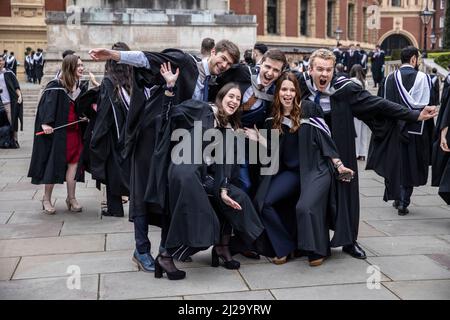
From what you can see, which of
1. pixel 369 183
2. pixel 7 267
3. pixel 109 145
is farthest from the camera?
pixel 369 183

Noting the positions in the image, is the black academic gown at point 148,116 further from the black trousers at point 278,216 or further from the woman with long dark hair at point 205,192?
the black trousers at point 278,216

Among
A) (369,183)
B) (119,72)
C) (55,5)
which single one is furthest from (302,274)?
(55,5)

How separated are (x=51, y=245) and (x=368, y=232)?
11.2ft

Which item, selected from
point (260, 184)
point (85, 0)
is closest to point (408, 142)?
point (260, 184)

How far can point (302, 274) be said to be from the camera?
5262 millimetres

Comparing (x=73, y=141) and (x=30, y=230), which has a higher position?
(x=73, y=141)

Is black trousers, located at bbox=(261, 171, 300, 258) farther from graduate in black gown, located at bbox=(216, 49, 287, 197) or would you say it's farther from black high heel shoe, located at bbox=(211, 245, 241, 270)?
black high heel shoe, located at bbox=(211, 245, 241, 270)

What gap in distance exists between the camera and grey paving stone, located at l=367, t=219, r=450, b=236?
22.3 ft

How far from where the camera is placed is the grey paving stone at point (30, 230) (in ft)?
21.9

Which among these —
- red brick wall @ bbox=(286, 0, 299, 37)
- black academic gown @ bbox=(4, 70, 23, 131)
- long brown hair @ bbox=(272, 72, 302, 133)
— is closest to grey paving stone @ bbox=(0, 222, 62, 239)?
long brown hair @ bbox=(272, 72, 302, 133)

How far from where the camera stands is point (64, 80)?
758cm

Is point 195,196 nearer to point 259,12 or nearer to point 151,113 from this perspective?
point 151,113
